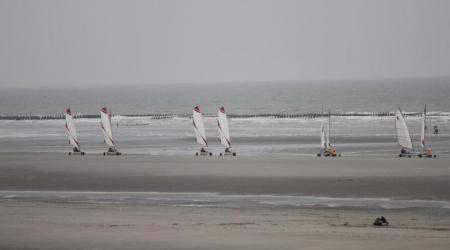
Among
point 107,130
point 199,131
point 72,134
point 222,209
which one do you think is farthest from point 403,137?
Answer: point 222,209

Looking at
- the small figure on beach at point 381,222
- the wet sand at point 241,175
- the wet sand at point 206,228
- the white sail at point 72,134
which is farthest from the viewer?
the white sail at point 72,134

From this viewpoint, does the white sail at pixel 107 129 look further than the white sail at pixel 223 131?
Yes

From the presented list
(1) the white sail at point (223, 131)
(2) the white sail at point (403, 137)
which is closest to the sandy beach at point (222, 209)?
(1) the white sail at point (223, 131)

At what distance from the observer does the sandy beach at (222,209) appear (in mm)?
19812

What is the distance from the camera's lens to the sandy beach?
19.8 meters

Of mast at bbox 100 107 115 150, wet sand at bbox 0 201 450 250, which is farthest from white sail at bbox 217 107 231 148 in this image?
wet sand at bbox 0 201 450 250

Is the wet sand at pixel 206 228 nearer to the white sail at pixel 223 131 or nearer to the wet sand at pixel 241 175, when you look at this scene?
the wet sand at pixel 241 175

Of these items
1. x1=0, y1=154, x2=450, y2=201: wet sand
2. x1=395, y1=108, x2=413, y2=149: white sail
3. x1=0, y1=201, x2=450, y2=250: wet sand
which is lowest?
x1=0, y1=201, x2=450, y2=250: wet sand

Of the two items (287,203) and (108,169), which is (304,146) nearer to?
(108,169)

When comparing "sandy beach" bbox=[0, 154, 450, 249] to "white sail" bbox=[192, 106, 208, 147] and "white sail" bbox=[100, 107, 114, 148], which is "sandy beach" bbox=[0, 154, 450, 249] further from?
"white sail" bbox=[192, 106, 208, 147]

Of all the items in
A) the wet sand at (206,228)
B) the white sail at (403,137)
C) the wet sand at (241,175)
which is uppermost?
the white sail at (403,137)

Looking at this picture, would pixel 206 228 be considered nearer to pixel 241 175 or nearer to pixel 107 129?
pixel 241 175

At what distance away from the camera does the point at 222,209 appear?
2655cm

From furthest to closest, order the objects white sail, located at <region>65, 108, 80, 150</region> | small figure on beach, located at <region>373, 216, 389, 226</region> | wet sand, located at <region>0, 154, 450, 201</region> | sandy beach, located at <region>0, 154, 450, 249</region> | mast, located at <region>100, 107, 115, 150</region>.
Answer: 1. white sail, located at <region>65, 108, 80, 150</region>
2. mast, located at <region>100, 107, 115, 150</region>
3. wet sand, located at <region>0, 154, 450, 201</region>
4. small figure on beach, located at <region>373, 216, 389, 226</region>
5. sandy beach, located at <region>0, 154, 450, 249</region>
